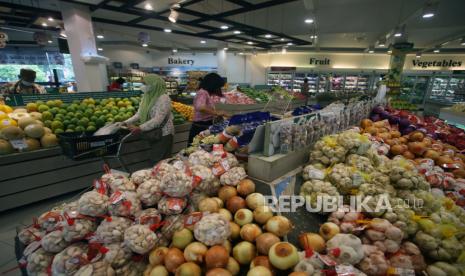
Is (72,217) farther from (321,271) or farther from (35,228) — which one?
(321,271)

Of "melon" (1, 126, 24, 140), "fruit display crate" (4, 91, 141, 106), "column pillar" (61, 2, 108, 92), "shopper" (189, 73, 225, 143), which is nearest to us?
"melon" (1, 126, 24, 140)

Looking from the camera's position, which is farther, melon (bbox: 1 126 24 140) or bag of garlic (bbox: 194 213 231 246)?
melon (bbox: 1 126 24 140)

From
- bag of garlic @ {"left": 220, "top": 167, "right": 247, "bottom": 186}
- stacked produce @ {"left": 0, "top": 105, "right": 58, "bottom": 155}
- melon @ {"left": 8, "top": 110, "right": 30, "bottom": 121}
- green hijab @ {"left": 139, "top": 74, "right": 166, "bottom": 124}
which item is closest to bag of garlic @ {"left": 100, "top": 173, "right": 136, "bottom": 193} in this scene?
bag of garlic @ {"left": 220, "top": 167, "right": 247, "bottom": 186}

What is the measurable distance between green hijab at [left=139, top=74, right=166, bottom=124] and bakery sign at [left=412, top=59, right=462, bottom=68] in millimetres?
16936

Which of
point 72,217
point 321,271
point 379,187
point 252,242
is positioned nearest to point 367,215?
point 379,187

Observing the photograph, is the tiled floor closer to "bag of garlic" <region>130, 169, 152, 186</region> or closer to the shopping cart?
the shopping cart

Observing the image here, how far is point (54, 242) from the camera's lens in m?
1.17

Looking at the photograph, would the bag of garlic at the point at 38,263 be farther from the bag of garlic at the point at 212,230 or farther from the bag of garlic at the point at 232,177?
the bag of garlic at the point at 232,177

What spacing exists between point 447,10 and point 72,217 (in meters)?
9.82

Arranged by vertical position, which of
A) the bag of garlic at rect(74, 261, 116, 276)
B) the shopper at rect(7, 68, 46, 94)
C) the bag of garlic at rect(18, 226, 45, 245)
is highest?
the shopper at rect(7, 68, 46, 94)

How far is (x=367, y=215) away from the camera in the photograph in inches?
54.1

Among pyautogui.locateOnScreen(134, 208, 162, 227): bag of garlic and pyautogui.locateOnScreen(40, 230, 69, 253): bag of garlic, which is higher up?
pyautogui.locateOnScreen(134, 208, 162, 227): bag of garlic

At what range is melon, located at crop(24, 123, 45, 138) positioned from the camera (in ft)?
9.33

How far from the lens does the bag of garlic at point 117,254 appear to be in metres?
1.08
